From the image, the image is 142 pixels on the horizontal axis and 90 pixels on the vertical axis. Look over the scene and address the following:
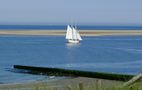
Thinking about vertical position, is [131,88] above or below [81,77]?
above

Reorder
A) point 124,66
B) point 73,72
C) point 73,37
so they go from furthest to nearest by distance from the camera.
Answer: point 73,37, point 124,66, point 73,72

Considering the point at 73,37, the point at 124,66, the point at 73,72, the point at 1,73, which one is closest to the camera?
the point at 73,72

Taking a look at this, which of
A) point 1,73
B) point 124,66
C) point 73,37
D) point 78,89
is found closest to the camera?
point 78,89

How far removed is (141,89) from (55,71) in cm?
2393

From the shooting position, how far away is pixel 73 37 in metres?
88.3

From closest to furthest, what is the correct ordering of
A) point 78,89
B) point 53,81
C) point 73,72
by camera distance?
1. point 78,89
2. point 53,81
3. point 73,72

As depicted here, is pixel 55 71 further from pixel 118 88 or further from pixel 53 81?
pixel 118 88

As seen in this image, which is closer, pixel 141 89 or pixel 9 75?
pixel 141 89

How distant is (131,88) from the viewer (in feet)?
29.7

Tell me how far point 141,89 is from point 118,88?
43cm

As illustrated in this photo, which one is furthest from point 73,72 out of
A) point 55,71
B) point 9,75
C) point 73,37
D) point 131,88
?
point 73,37

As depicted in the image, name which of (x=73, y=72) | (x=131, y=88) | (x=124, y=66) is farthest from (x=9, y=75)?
(x=131, y=88)

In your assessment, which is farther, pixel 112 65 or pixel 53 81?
pixel 112 65

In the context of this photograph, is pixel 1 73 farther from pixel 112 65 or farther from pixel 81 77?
pixel 112 65
